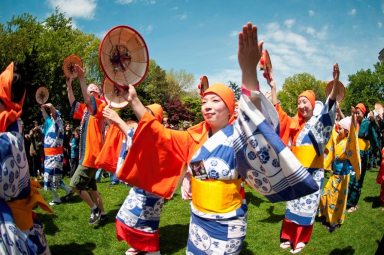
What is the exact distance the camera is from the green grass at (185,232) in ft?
16.9

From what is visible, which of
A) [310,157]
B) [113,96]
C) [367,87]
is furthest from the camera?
[367,87]

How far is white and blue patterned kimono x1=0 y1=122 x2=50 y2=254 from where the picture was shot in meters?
2.59

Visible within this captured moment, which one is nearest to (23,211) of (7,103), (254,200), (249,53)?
(7,103)

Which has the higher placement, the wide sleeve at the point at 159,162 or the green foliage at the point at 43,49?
the green foliage at the point at 43,49

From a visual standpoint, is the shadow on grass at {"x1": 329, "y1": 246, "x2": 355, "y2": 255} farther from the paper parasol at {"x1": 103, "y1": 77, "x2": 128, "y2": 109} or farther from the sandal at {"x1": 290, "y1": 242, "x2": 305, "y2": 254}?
the paper parasol at {"x1": 103, "y1": 77, "x2": 128, "y2": 109}

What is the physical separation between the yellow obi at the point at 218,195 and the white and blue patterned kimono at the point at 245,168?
42mm

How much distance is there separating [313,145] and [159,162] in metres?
2.39

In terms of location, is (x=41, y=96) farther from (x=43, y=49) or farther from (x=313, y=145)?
(x=43, y=49)

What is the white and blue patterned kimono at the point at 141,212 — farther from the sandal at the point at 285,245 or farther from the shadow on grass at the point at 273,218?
the shadow on grass at the point at 273,218

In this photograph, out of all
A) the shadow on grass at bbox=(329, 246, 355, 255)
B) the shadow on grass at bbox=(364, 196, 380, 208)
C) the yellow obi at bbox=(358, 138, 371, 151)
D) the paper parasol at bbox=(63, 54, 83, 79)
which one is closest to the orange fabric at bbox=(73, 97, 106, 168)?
the paper parasol at bbox=(63, 54, 83, 79)

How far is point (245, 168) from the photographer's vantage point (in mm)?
2496

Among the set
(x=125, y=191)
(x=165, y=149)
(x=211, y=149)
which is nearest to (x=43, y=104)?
(x=125, y=191)

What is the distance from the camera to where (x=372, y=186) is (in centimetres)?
1057

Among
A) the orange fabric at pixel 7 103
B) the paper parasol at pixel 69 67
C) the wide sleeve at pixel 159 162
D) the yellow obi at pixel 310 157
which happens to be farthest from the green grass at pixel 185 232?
the orange fabric at pixel 7 103
